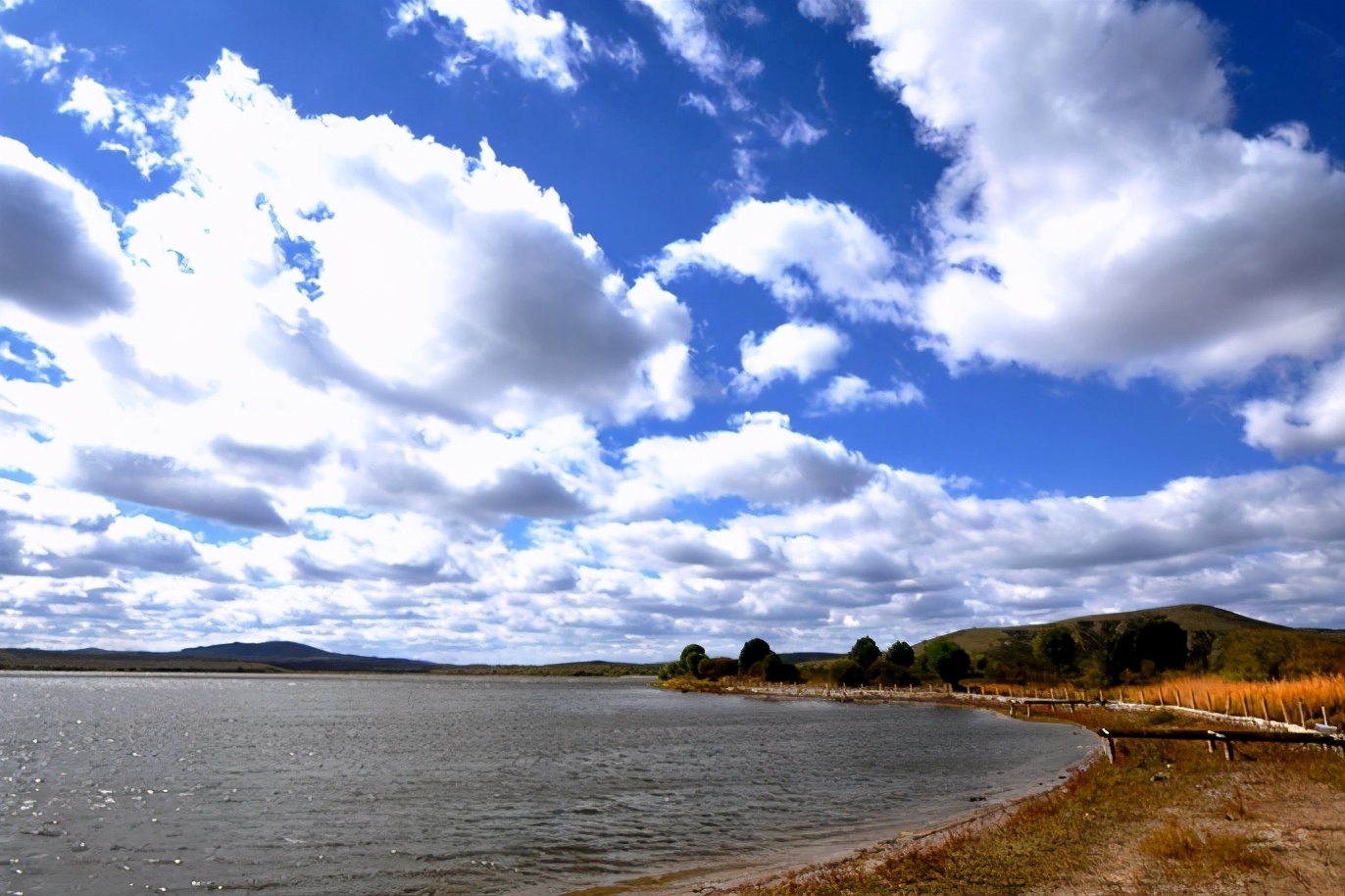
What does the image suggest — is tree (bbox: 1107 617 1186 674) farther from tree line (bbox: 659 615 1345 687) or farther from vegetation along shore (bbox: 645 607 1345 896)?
vegetation along shore (bbox: 645 607 1345 896)

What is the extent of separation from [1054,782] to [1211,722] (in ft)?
85.4

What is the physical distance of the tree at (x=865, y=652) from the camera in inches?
6644

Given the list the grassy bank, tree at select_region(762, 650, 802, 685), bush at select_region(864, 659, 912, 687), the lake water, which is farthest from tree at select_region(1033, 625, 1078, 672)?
the grassy bank

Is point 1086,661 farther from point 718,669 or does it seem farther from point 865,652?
point 718,669

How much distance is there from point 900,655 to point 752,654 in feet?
118

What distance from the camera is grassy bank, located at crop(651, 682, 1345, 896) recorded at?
16000 mm

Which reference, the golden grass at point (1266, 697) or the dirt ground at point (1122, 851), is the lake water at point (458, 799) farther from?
the golden grass at point (1266, 697)

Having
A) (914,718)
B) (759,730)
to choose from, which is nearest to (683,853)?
(759,730)

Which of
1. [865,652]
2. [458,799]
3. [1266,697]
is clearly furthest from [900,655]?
[458,799]

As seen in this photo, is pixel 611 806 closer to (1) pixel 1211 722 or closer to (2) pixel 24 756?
(2) pixel 24 756

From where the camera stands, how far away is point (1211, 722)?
53.8 m

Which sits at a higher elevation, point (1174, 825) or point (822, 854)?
point (1174, 825)

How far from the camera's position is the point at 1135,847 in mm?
19344

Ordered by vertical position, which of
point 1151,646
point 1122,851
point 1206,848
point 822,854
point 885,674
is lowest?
point 822,854
